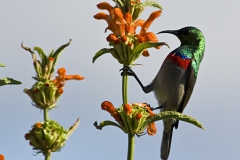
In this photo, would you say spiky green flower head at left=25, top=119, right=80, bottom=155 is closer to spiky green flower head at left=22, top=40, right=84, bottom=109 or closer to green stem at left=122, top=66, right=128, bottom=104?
spiky green flower head at left=22, top=40, right=84, bottom=109

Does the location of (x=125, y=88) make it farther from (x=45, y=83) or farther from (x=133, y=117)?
(x=45, y=83)

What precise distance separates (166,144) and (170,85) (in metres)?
1.01

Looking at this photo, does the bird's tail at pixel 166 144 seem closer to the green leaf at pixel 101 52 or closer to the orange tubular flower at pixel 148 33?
the orange tubular flower at pixel 148 33

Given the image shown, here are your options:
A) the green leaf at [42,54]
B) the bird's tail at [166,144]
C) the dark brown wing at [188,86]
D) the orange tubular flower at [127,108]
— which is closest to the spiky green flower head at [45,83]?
the green leaf at [42,54]

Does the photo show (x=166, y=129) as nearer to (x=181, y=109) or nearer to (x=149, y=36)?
(x=181, y=109)

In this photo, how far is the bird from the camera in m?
8.68

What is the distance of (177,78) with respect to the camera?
921 centimetres

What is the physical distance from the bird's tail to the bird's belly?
0.53m

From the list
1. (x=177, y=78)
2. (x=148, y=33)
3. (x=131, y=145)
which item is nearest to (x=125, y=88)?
(x=131, y=145)

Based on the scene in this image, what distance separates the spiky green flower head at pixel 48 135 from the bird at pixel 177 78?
4143 mm

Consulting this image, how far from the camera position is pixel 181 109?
9.33 meters

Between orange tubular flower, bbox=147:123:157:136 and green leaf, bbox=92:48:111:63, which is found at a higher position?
green leaf, bbox=92:48:111:63

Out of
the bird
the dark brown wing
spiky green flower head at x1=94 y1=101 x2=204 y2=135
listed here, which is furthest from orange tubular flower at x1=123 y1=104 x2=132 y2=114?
the dark brown wing

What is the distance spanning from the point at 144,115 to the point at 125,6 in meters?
1.06
